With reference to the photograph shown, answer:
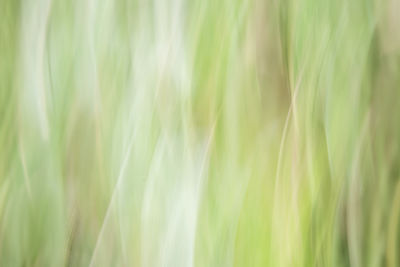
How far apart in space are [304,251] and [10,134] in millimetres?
290

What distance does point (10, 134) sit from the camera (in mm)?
499

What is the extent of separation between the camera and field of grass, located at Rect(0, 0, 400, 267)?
48cm

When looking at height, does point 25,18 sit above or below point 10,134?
above

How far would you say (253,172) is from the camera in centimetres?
49

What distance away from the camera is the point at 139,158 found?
494 mm

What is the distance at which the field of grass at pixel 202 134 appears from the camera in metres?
0.48

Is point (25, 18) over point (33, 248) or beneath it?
over

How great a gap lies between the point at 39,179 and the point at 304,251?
0.25 meters

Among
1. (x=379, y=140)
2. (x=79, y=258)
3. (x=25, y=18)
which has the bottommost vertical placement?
(x=79, y=258)

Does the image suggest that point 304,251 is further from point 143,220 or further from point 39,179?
point 39,179

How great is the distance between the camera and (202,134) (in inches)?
19.5

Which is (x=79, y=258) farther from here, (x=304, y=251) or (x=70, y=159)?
(x=304, y=251)

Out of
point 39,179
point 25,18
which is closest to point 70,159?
point 39,179

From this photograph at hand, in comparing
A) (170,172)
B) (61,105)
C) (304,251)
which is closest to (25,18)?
(61,105)
